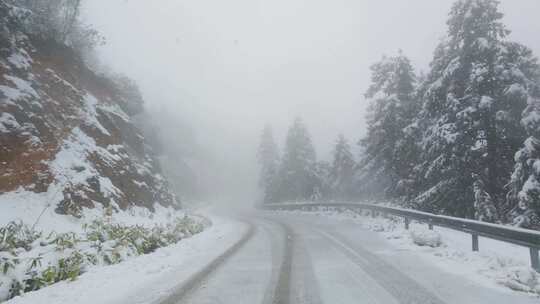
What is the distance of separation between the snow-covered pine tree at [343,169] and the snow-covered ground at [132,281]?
1292 inches

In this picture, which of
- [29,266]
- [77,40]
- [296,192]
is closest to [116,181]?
[29,266]

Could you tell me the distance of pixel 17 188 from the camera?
12.4 metres

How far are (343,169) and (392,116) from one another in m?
20.2

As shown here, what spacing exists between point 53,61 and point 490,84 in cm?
2218

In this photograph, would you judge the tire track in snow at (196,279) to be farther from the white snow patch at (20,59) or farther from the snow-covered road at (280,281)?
the white snow patch at (20,59)

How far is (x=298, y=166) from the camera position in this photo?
42.2 metres

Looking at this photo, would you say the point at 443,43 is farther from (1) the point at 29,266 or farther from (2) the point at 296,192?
(2) the point at 296,192

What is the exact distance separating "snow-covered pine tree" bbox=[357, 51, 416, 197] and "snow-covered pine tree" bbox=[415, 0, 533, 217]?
4.46 meters

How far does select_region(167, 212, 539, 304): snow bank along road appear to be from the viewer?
18.6 ft

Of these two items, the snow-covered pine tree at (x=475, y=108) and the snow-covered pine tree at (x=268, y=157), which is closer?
the snow-covered pine tree at (x=475, y=108)

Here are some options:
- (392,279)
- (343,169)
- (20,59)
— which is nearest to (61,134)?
(20,59)

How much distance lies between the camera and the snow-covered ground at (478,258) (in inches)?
246

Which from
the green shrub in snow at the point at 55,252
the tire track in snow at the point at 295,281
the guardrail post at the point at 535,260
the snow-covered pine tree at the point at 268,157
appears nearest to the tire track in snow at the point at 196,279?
the tire track in snow at the point at 295,281

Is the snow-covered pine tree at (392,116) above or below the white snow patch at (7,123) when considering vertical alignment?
above
